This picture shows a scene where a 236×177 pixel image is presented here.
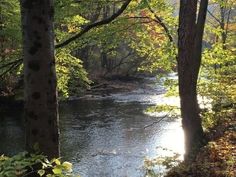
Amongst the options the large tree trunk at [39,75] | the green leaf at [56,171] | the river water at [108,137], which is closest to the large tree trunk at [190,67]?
the river water at [108,137]

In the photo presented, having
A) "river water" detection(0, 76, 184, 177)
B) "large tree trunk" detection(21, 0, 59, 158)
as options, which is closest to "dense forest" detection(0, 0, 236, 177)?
"large tree trunk" detection(21, 0, 59, 158)

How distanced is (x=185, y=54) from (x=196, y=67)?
60 cm

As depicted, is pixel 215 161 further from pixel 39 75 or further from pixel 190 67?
pixel 39 75

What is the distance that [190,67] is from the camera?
35.9ft

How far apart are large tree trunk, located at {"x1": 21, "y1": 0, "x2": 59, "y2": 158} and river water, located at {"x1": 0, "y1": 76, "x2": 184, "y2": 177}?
828 cm

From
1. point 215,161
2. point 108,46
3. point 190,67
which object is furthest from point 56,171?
point 108,46

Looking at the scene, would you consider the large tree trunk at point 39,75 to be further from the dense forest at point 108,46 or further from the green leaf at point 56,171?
the green leaf at point 56,171

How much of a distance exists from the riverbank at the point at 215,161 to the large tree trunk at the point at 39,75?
15.2 feet

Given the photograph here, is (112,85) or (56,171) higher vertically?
(56,171)

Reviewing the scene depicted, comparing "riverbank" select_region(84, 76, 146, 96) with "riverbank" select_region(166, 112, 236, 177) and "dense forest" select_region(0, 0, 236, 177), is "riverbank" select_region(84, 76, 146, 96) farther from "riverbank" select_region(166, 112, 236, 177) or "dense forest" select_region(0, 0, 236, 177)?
"riverbank" select_region(166, 112, 236, 177)

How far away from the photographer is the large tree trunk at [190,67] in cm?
1052

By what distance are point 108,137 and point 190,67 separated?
9.65 meters

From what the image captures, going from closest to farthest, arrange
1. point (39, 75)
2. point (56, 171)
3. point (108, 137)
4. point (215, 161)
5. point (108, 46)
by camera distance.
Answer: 1. point (56, 171)
2. point (39, 75)
3. point (215, 161)
4. point (108, 46)
5. point (108, 137)

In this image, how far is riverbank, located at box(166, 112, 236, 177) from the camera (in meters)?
8.05
